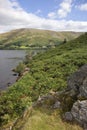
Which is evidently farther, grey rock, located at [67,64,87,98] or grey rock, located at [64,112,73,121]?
grey rock, located at [67,64,87,98]

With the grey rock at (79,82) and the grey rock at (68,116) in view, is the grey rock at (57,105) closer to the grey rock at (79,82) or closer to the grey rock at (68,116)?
the grey rock at (68,116)

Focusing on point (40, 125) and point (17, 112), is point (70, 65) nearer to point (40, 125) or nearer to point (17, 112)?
point (17, 112)

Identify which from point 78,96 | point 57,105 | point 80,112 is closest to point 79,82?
point 78,96

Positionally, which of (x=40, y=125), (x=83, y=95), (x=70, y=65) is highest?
(x=83, y=95)

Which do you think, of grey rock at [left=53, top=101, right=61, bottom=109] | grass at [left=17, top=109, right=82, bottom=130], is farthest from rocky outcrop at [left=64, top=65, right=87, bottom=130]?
grey rock at [left=53, top=101, right=61, bottom=109]

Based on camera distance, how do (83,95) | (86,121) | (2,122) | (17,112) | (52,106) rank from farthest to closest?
(17,112) → (2,122) → (52,106) → (83,95) → (86,121)

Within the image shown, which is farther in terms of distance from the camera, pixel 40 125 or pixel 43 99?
pixel 43 99

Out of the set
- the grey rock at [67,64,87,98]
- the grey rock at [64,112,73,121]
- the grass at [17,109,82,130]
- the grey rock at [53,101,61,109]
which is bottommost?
the grass at [17,109,82,130]

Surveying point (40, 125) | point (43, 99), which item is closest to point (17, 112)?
point (43, 99)

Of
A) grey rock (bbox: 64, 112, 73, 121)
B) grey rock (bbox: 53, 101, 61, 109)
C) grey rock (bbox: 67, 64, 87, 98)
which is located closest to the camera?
grey rock (bbox: 64, 112, 73, 121)

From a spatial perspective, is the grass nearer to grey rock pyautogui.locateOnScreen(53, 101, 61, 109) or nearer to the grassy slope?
the grassy slope

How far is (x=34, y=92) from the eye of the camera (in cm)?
5041

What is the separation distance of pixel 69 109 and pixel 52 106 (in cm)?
161

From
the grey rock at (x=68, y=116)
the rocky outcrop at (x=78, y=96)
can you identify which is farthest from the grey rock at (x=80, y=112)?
the grey rock at (x=68, y=116)
